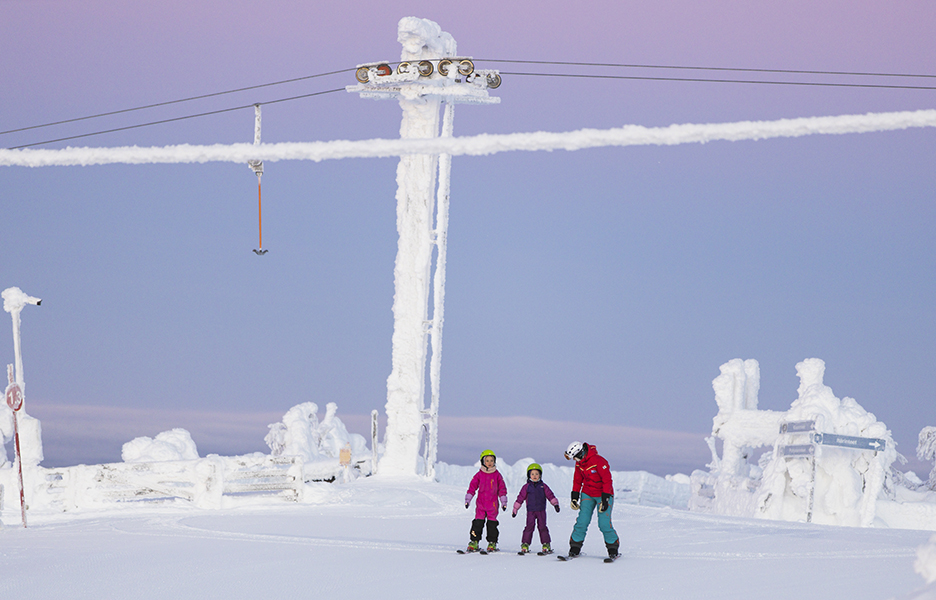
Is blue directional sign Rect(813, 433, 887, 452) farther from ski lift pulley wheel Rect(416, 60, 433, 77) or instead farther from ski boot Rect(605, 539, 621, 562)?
ski boot Rect(605, 539, 621, 562)

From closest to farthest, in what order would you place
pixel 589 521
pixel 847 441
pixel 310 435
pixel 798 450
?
pixel 589 521 → pixel 847 441 → pixel 798 450 → pixel 310 435

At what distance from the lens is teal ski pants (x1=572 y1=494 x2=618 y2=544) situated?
11469 millimetres

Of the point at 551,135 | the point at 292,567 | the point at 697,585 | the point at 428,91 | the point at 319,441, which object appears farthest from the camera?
the point at 319,441

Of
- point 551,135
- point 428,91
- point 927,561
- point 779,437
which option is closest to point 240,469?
point 428,91

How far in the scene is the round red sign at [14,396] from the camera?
15.8 m

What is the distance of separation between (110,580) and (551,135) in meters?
6.56

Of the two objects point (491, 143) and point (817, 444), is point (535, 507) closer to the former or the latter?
point (491, 143)

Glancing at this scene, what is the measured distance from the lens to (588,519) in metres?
11.6

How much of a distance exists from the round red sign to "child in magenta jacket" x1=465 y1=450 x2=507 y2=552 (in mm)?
8004

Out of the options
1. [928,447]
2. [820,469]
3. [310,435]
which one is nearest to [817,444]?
[820,469]

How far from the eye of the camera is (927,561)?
4566 mm

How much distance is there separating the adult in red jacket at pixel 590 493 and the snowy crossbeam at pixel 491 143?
3.67 meters

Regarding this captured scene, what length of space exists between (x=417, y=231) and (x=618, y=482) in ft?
40.3

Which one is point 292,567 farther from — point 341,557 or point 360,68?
point 360,68
